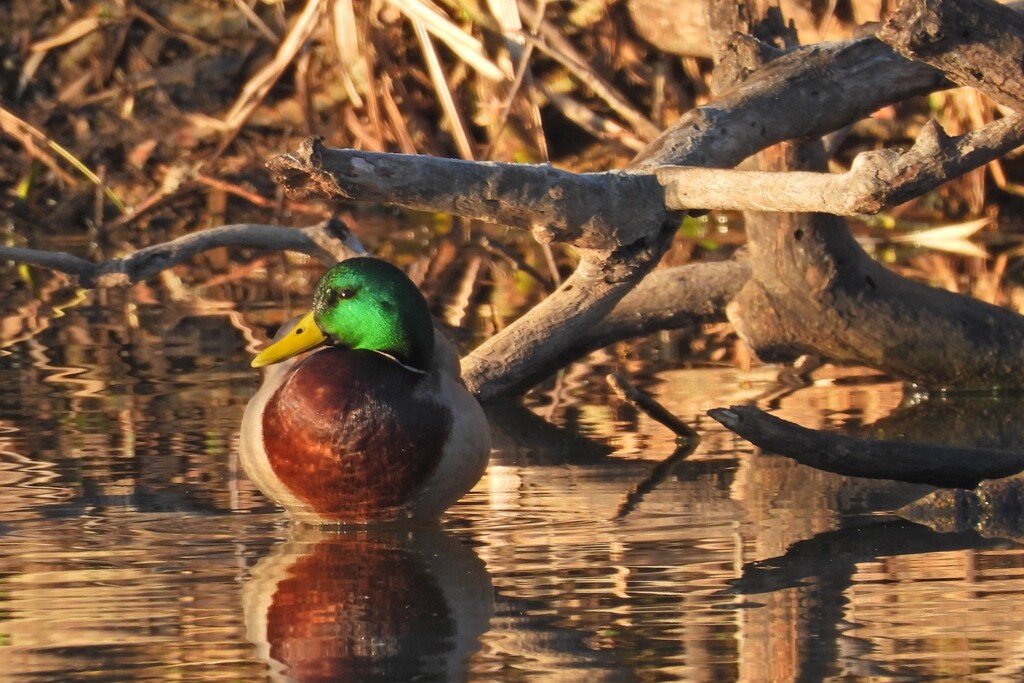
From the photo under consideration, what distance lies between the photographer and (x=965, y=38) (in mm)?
3840

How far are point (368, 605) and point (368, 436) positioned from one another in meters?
0.74

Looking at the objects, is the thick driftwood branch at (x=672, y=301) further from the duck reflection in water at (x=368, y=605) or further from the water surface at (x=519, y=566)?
the duck reflection in water at (x=368, y=605)

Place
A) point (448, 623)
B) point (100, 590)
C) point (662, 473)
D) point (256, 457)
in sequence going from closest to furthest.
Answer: point (448, 623) → point (100, 590) → point (256, 457) → point (662, 473)

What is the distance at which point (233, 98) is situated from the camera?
11422mm

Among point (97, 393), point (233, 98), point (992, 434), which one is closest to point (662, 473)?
point (992, 434)

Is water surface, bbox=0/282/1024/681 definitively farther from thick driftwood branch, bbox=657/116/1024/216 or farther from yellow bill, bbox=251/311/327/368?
thick driftwood branch, bbox=657/116/1024/216

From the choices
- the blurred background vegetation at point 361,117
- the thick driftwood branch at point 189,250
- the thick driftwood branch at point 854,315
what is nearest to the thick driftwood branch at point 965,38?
the thick driftwood branch at point 854,315

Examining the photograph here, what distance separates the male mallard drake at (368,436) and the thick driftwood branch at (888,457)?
0.70 meters

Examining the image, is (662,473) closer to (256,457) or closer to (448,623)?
(256,457)

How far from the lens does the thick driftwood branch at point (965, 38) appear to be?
3.75 metres

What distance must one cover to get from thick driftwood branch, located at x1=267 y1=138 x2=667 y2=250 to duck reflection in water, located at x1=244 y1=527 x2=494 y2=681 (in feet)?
2.52

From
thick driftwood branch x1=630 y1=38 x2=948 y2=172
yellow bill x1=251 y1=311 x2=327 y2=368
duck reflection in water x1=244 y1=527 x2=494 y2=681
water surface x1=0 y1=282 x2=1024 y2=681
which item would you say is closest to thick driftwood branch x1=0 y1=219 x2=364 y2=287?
water surface x1=0 y1=282 x2=1024 y2=681

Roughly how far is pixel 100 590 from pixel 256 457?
29.0 inches

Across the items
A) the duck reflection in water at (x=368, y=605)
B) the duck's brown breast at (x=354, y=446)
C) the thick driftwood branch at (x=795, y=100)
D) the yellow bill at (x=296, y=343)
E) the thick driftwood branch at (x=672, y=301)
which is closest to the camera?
the duck reflection in water at (x=368, y=605)
